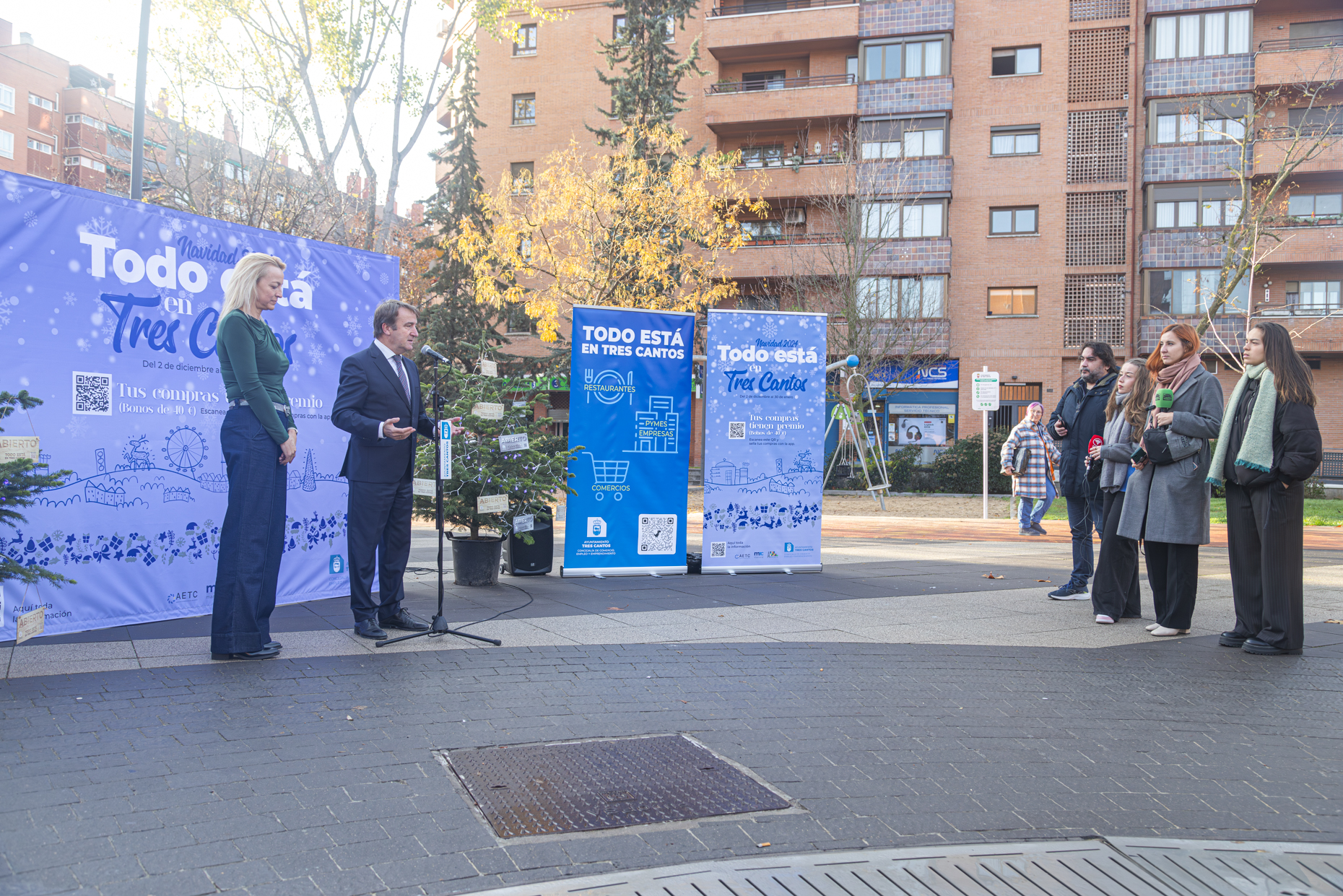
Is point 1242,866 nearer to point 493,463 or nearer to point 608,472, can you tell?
point 493,463

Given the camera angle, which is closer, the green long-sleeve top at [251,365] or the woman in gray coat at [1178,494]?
the green long-sleeve top at [251,365]

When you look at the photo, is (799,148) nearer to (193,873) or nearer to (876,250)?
(876,250)

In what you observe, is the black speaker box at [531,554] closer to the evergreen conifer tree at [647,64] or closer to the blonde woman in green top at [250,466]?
the blonde woman in green top at [250,466]

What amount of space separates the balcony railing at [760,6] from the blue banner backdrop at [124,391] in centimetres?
3586

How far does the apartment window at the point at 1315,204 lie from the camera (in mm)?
35625

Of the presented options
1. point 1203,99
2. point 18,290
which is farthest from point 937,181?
point 18,290

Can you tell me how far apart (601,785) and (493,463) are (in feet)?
17.5

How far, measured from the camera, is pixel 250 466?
225 inches

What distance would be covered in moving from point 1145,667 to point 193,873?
207 inches

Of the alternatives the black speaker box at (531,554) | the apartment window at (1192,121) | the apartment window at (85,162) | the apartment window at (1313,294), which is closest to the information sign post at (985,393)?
the black speaker box at (531,554)

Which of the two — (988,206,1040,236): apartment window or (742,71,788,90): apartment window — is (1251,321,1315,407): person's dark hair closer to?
(988,206,1040,236): apartment window

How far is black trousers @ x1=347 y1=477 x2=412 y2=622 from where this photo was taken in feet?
20.8

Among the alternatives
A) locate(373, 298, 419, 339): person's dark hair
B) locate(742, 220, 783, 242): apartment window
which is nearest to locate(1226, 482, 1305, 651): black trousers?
locate(373, 298, 419, 339): person's dark hair

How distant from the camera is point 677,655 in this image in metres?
6.04
